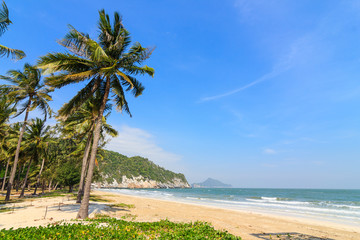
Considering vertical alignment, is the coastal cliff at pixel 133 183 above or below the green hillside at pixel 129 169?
below

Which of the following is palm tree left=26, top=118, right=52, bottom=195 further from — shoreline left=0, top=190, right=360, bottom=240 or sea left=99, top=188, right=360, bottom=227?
sea left=99, top=188, right=360, bottom=227

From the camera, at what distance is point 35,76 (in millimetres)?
18922

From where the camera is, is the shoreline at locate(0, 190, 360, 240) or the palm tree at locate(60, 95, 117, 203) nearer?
the shoreline at locate(0, 190, 360, 240)

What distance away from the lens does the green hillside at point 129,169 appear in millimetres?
134925

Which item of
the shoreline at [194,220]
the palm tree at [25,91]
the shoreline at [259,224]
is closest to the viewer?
the shoreline at [194,220]

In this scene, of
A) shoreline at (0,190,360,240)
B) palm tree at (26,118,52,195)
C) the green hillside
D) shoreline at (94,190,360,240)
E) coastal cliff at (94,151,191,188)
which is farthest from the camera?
the green hillside

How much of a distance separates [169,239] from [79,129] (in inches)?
657

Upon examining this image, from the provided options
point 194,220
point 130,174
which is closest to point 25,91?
point 194,220

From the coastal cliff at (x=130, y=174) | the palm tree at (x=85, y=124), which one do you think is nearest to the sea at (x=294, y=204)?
the palm tree at (x=85, y=124)

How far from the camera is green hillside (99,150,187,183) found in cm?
13493

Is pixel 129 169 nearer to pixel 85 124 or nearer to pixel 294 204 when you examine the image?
pixel 294 204

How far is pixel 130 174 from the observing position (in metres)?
145

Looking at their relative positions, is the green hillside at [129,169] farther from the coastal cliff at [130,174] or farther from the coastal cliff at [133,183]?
the coastal cliff at [133,183]

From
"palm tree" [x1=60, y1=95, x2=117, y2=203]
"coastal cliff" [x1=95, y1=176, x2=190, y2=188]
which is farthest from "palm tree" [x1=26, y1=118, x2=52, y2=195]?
"coastal cliff" [x1=95, y1=176, x2=190, y2=188]
